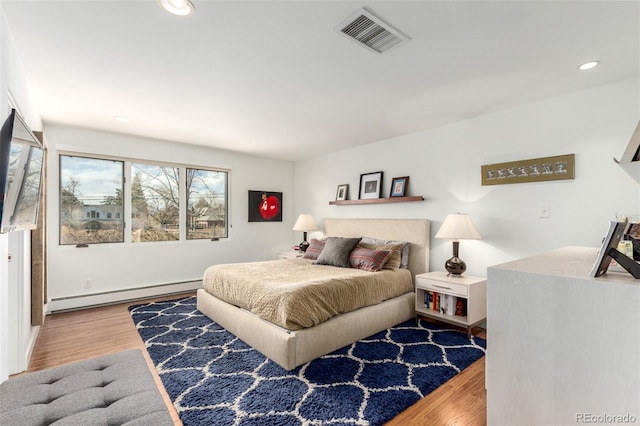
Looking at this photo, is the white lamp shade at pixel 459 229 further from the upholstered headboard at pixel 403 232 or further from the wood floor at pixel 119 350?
the wood floor at pixel 119 350

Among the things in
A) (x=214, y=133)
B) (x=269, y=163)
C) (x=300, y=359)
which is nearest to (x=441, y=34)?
(x=300, y=359)

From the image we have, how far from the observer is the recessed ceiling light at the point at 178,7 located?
64.7 inches

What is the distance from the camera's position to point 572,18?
1774 mm

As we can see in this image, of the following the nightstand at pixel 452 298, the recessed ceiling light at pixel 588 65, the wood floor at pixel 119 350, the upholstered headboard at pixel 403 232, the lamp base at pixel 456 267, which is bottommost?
the wood floor at pixel 119 350

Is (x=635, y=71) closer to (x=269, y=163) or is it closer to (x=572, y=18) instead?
(x=572, y=18)

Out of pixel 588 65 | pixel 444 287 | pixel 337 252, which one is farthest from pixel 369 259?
pixel 588 65

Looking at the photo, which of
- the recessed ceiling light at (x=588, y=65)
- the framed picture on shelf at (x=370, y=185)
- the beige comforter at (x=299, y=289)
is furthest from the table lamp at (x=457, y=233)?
the recessed ceiling light at (x=588, y=65)

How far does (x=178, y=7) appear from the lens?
1687 millimetres

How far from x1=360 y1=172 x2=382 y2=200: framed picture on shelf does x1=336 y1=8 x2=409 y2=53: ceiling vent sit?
255 centimetres

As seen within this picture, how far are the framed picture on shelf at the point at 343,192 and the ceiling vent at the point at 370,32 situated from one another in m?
3.01

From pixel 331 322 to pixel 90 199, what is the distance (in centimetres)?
376

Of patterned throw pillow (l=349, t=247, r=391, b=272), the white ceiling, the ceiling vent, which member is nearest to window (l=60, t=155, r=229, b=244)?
the white ceiling

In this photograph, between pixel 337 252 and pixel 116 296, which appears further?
pixel 116 296

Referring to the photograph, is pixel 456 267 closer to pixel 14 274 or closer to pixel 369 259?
pixel 369 259
